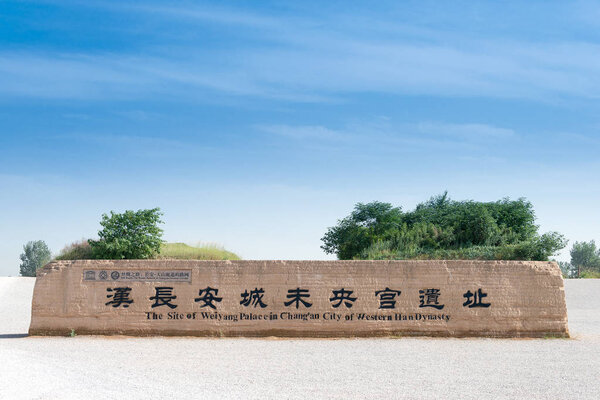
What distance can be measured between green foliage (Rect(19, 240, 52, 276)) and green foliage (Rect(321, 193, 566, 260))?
2529 cm

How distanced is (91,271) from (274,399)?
25.7 ft

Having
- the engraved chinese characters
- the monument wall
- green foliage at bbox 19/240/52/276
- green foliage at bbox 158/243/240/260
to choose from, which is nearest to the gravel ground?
the monument wall

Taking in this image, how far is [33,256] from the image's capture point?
146 feet

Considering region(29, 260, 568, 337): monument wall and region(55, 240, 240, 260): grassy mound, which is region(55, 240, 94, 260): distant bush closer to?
region(55, 240, 240, 260): grassy mound

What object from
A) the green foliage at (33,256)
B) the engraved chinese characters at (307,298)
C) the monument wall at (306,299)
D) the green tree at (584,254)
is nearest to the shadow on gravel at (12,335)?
the monument wall at (306,299)

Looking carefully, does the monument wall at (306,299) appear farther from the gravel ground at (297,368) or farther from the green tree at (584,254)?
the green tree at (584,254)

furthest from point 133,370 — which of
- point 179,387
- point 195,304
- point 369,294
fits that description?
point 369,294

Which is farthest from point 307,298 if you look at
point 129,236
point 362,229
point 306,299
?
point 362,229

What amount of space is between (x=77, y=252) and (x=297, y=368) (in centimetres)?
1957

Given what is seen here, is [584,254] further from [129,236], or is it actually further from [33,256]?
[33,256]

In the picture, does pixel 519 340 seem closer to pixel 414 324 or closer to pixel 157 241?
pixel 414 324

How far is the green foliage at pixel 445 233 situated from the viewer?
23.8 meters

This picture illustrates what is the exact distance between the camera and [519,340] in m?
12.9

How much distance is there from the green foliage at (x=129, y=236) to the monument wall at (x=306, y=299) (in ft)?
32.0
